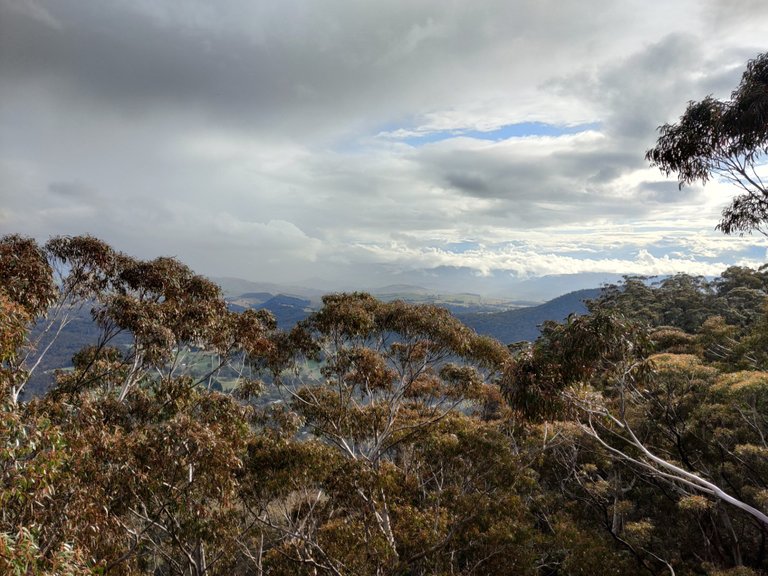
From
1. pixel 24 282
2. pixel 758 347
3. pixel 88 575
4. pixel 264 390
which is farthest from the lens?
pixel 264 390

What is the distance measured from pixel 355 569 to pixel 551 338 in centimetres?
872

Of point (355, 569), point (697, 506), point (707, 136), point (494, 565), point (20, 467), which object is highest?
point (707, 136)

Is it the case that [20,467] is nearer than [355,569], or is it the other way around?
[20,467]

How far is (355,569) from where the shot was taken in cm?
1223

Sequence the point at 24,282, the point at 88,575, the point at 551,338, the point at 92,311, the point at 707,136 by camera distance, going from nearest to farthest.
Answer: the point at 88,575
the point at 24,282
the point at 551,338
the point at 707,136
the point at 92,311

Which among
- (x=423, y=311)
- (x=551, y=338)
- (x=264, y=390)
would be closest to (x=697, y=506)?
(x=551, y=338)

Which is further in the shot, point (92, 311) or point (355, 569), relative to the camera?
point (355, 569)

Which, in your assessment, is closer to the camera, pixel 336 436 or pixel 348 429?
pixel 336 436

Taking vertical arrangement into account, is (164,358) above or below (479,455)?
above

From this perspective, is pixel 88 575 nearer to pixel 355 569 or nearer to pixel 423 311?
pixel 355 569

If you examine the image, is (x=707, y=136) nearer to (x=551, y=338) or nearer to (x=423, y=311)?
(x=551, y=338)

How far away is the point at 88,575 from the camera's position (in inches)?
190

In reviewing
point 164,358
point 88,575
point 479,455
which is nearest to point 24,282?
point 164,358

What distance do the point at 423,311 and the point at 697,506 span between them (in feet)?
29.6
